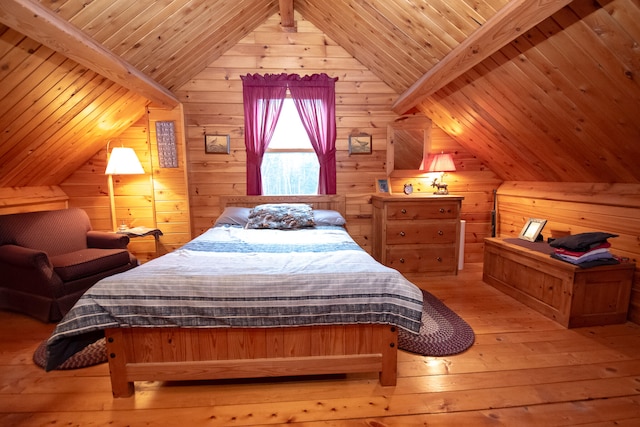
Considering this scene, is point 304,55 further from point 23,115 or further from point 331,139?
point 23,115

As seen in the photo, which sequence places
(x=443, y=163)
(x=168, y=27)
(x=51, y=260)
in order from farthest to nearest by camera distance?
1. (x=443, y=163)
2. (x=51, y=260)
3. (x=168, y=27)

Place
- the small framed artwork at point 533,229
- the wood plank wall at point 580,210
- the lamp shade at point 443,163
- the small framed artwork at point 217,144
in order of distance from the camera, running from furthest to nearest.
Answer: the small framed artwork at point 217,144 → the lamp shade at point 443,163 → the small framed artwork at point 533,229 → the wood plank wall at point 580,210

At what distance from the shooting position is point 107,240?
2.93 m

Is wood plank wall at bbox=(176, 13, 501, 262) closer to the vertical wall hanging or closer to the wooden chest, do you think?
the vertical wall hanging

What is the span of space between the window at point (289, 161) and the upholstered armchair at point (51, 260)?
1.63 meters

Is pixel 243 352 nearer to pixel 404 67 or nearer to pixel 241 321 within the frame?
pixel 241 321

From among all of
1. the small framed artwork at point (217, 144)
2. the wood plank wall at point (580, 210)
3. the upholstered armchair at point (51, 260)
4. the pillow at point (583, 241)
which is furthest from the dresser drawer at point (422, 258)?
the upholstered armchair at point (51, 260)

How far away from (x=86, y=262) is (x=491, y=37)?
329 cm

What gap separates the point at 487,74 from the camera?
2.39 m

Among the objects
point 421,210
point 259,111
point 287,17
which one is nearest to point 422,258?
point 421,210

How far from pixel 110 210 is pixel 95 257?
1.10 m

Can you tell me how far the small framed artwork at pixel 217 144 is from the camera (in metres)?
3.47

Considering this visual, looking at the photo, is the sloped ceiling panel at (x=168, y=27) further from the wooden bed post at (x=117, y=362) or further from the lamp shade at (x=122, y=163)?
the wooden bed post at (x=117, y=362)

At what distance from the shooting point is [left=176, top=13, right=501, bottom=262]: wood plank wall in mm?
3393
